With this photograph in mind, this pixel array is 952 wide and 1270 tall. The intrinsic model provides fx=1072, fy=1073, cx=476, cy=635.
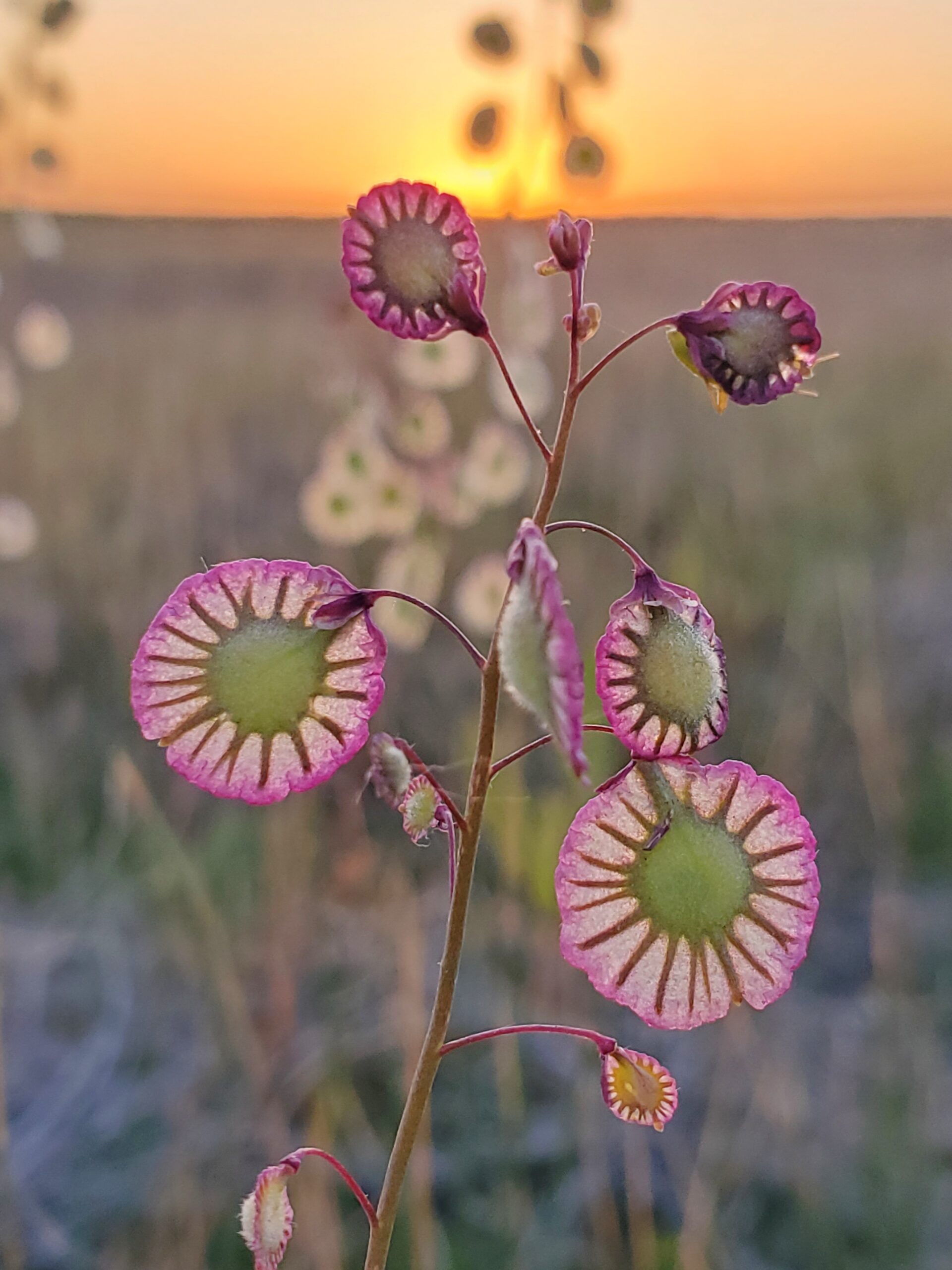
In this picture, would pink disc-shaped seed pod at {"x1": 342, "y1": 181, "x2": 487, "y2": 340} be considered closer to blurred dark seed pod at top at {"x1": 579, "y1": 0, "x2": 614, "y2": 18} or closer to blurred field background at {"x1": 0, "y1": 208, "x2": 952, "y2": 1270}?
blurred field background at {"x1": 0, "y1": 208, "x2": 952, "y2": 1270}

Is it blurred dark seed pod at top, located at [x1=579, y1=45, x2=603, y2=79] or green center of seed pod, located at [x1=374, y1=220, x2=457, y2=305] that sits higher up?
blurred dark seed pod at top, located at [x1=579, y1=45, x2=603, y2=79]

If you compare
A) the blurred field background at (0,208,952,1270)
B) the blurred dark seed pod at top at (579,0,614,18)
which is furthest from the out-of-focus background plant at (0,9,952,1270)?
the blurred dark seed pod at top at (579,0,614,18)

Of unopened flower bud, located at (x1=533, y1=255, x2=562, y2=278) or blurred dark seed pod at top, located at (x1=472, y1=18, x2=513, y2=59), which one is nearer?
unopened flower bud, located at (x1=533, y1=255, x2=562, y2=278)

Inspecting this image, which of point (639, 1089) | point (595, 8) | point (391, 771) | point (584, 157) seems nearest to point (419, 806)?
point (391, 771)

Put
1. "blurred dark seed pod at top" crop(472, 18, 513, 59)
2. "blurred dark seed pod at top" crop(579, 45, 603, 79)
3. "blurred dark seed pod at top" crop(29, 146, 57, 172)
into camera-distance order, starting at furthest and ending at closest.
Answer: "blurred dark seed pod at top" crop(29, 146, 57, 172) < "blurred dark seed pod at top" crop(472, 18, 513, 59) < "blurred dark seed pod at top" crop(579, 45, 603, 79)

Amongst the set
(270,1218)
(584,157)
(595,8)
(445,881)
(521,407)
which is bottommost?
(445,881)

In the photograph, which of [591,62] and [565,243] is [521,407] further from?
[591,62]

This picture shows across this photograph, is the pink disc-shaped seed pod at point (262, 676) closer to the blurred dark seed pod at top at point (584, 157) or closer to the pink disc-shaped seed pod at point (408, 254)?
the pink disc-shaped seed pod at point (408, 254)
